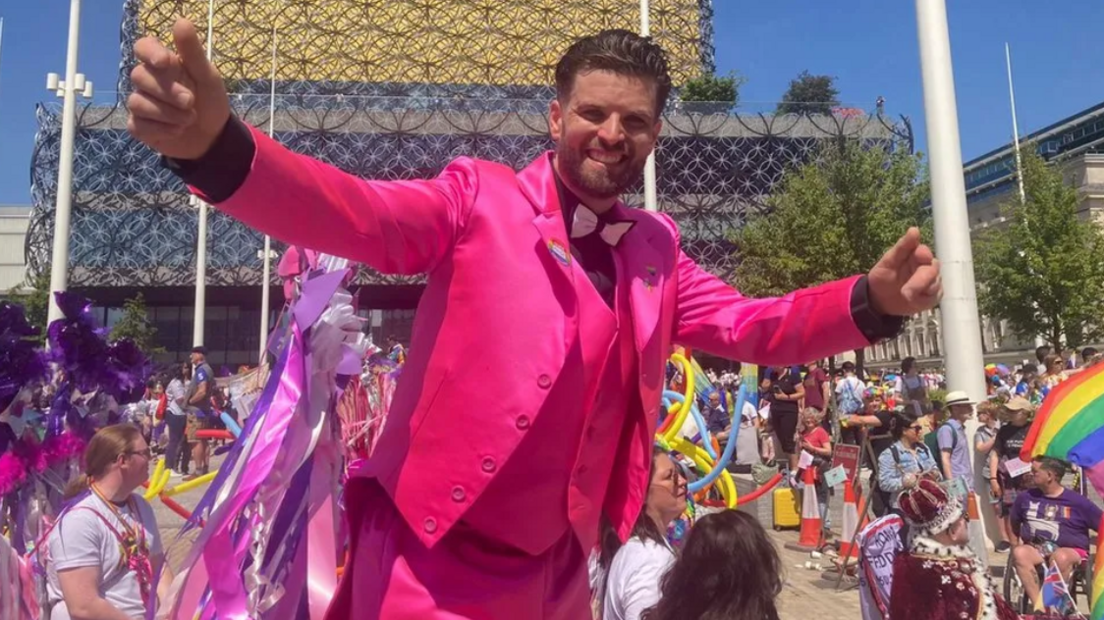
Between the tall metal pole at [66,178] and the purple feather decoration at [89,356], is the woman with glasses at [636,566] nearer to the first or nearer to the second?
the purple feather decoration at [89,356]

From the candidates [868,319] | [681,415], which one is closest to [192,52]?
[868,319]

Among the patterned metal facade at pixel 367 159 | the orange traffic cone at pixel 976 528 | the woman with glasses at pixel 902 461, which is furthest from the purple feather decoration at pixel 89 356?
the patterned metal facade at pixel 367 159

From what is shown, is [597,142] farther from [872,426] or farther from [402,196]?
[872,426]

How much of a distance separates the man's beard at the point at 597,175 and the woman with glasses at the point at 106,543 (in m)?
3.00

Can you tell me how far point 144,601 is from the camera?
398 cm

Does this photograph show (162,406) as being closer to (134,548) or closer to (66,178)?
(66,178)

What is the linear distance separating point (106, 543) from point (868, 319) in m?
3.41

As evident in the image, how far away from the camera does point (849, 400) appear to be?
1317cm

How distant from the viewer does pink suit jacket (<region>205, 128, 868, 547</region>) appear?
150 cm

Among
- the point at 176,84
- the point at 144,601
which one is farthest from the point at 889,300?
Answer: the point at 144,601

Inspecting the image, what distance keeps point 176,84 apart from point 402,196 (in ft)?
1.49

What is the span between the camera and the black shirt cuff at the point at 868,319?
5.96 feet

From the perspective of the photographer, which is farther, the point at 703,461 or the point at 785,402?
the point at 785,402

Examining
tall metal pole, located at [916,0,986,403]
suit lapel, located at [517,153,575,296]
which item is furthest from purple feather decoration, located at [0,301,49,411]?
tall metal pole, located at [916,0,986,403]
